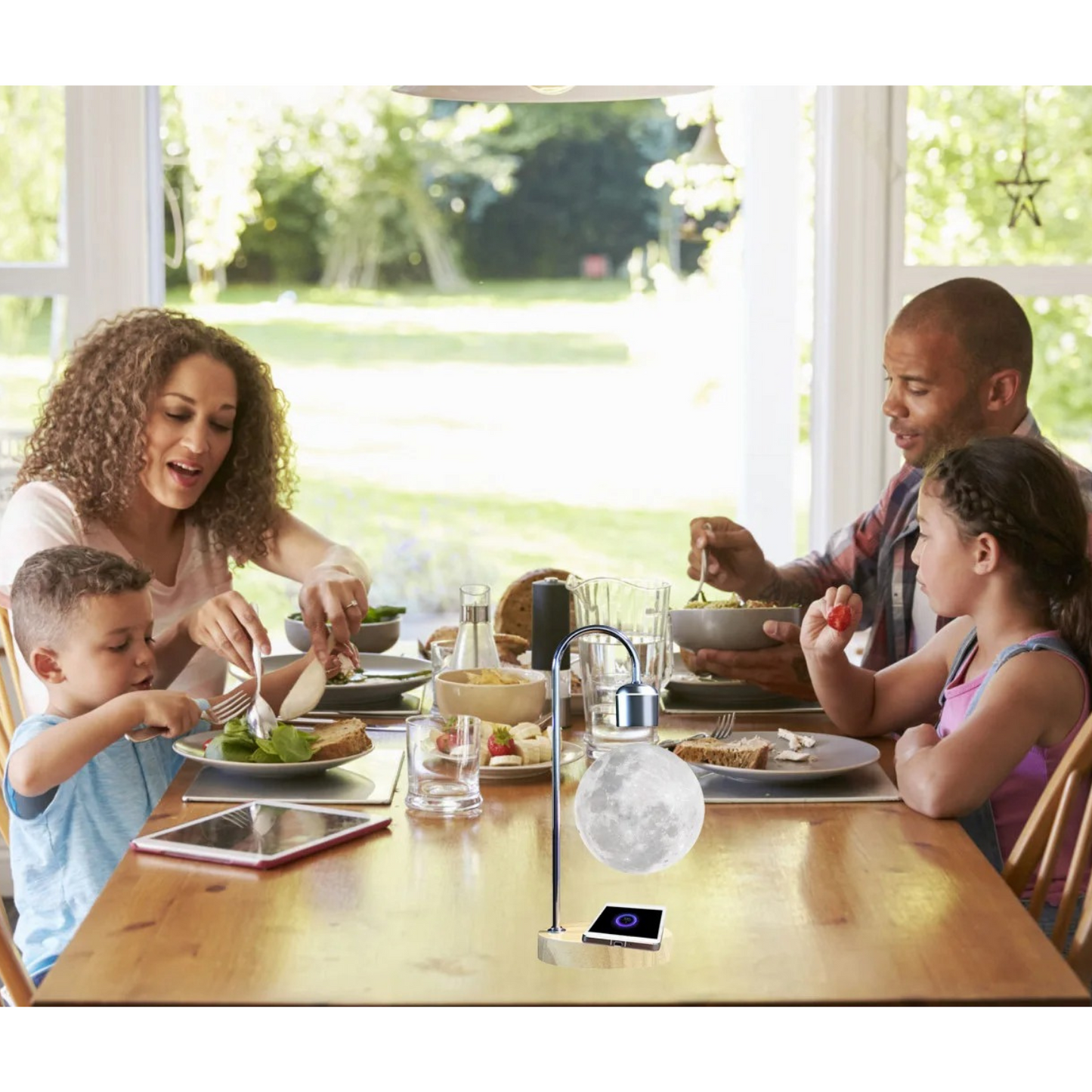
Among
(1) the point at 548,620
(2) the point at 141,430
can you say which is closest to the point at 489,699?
(1) the point at 548,620

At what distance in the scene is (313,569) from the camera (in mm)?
2213

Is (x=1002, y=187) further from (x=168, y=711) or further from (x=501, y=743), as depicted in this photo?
(x=168, y=711)

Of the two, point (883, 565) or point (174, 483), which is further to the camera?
point (883, 565)

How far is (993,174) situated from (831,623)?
1877mm

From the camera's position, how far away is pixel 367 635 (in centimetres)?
231

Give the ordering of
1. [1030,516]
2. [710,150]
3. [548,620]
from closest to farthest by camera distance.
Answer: [1030,516]
[548,620]
[710,150]

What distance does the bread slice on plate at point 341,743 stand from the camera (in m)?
1.63

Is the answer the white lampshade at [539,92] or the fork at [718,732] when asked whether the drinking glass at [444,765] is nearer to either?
the fork at [718,732]

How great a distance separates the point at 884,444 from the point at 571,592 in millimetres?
1433

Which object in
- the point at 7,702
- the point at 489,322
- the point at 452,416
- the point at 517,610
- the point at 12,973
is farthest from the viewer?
the point at 489,322

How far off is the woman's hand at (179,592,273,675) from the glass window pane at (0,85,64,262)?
65.3 inches

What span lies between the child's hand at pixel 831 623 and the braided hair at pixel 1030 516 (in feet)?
0.54

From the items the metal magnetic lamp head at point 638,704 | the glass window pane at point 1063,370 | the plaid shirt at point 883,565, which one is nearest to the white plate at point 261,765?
the metal magnetic lamp head at point 638,704

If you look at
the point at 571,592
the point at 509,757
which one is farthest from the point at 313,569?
the point at 509,757
